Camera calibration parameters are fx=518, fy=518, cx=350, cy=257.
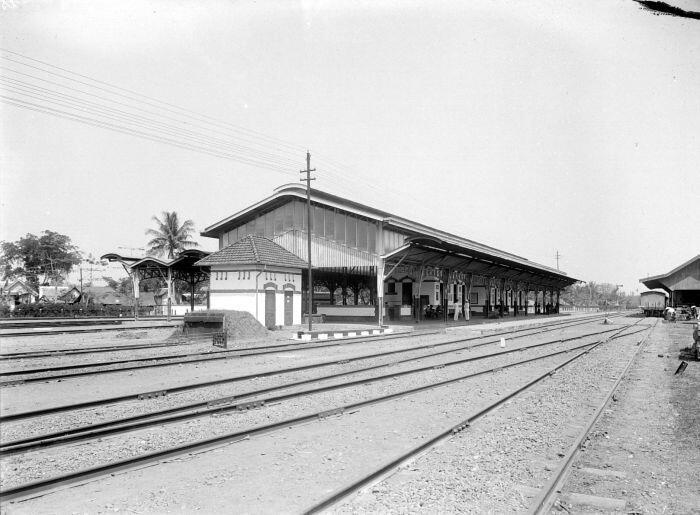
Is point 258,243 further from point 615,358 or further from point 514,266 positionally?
point 514,266

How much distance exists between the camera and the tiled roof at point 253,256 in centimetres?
2820

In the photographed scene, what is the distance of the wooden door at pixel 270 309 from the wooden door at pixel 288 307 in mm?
1290

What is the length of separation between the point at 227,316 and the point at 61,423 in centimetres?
1464

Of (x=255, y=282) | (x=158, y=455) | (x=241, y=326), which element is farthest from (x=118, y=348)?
(x=158, y=455)

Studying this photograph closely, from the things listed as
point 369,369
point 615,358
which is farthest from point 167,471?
point 615,358

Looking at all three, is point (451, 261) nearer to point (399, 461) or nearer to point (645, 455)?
point (645, 455)

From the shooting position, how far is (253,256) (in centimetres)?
2811

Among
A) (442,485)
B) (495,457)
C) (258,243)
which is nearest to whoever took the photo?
(442,485)

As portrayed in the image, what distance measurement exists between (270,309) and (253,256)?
3.12 metres

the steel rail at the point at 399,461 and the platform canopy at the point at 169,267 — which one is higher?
the platform canopy at the point at 169,267

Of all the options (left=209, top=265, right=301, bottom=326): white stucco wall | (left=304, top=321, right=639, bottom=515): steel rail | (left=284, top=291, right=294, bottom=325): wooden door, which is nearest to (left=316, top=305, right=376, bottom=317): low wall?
(left=284, top=291, right=294, bottom=325): wooden door

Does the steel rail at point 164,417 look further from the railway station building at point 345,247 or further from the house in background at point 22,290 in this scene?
the house in background at point 22,290

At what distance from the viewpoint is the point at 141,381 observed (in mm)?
A: 12086

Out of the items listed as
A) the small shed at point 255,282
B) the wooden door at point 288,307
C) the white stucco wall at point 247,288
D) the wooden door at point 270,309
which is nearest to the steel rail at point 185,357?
the wooden door at point 270,309
